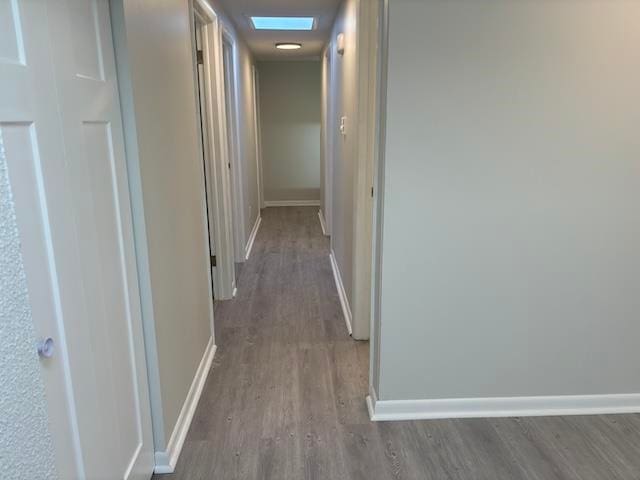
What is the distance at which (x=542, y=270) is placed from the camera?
2107 millimetres

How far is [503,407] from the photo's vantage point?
2.26 meters

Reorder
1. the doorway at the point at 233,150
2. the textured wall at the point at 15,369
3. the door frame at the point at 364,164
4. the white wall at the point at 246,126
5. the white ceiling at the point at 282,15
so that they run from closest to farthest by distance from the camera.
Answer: the textured wall at the point at 15,369 < the door frame at the point at 364,164 < the white ceiling at the point at 282,15 < the doorway at the point at 233,150 < the white wall at the point at 246,126

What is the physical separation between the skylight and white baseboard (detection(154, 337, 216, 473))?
9.17 feet

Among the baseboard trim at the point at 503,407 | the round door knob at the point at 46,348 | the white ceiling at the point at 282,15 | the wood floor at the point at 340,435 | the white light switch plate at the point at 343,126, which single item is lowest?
the wood floor at the point at 340,435

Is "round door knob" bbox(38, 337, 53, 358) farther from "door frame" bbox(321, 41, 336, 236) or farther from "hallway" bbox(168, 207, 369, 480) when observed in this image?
"door frame" bbox(321, 41, 336, 236)

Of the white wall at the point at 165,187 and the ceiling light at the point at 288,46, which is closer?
the white wall at the point at 165,187

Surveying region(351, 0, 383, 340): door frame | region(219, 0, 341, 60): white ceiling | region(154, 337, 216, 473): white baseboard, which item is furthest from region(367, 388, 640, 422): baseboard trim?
region(219, 0, 341, 60): white ceiling

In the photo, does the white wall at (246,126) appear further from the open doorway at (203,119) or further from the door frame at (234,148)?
the open doorway at (203,119)

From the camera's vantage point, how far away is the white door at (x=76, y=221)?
1.06 metres

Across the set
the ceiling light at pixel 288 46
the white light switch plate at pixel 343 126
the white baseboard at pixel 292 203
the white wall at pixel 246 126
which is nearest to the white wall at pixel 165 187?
the white light switch plate at pixel 343 126

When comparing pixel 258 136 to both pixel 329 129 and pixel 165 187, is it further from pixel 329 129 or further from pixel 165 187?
pixel 165 187

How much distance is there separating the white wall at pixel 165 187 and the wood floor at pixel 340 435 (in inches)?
9.5

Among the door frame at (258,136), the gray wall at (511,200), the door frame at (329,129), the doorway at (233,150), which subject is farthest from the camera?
the door frame at (258,136)

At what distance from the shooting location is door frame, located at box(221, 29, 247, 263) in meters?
3.99
